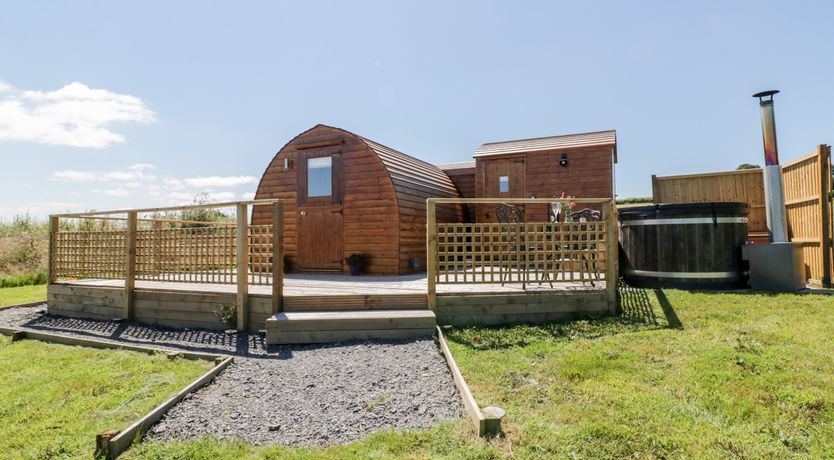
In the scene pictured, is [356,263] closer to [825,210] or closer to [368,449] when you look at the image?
[368,449]

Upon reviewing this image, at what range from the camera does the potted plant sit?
25.1 ft

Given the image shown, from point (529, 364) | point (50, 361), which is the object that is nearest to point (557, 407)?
point (529, 364)

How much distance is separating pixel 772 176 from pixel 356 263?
7159mm

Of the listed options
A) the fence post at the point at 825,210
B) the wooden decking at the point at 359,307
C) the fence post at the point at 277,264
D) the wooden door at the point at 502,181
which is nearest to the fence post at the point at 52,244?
the wooden decking at the point at 359,307

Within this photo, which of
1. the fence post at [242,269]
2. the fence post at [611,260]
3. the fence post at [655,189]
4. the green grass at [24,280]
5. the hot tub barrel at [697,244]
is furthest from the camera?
the green grass at [24,280]

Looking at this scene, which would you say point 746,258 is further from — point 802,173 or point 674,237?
point 802,173

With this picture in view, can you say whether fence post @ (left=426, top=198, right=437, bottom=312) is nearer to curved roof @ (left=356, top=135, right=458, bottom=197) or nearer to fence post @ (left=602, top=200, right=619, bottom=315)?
fence post @ (left=602, top=200, right=619, bottom=315)

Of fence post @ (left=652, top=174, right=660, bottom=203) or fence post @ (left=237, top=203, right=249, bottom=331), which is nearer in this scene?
fence post @ (left=237, top=203, right=249, bottom=331)

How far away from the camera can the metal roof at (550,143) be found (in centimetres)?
945

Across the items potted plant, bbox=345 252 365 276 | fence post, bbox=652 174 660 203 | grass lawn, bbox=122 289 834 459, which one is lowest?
grass lawn, bbox=122 289 834 459

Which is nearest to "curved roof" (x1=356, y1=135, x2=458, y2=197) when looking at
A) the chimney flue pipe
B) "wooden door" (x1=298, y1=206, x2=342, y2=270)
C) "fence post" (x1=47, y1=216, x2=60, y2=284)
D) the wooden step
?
"wooden door" (x1=298, y1=206, x2=342, y2=270)

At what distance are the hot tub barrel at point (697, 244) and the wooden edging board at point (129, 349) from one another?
6.13 meters

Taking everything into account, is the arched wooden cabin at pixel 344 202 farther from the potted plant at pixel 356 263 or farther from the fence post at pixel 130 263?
the fence post at pixel 130 263

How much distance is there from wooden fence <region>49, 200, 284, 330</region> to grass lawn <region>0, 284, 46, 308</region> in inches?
59.2
